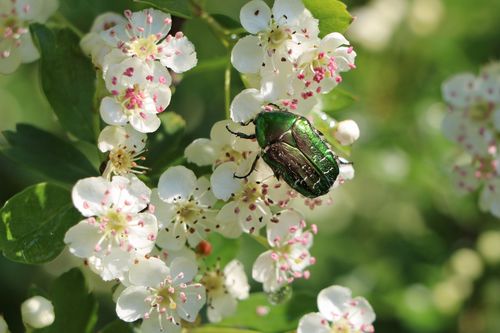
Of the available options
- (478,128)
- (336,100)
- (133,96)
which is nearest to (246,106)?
(133,96)

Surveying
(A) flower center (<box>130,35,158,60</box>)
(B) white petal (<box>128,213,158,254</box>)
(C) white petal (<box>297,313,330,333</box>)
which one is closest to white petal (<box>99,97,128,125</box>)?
(A) flower center (<box>130,35,158,60</box>)

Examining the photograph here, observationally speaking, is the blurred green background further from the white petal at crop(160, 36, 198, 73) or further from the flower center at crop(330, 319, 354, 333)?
the flower center at crop(330, 319, 354, 333)

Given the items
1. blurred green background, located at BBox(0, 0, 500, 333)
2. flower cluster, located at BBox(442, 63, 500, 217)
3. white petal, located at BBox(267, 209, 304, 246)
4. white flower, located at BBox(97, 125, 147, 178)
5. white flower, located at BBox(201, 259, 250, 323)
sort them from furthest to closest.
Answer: blurred green background, located at BBox(0, 0, 500, 333)
flower cluster, located at BBox(442, 63, 500, 217)
white flower, located at BBox(201, 259, 250, 323)
white petal, located at BBox(267, 209, 304, 246)
white flower, located at BBox(97, 125, 147, 178)

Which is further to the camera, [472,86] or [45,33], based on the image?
[472,86]

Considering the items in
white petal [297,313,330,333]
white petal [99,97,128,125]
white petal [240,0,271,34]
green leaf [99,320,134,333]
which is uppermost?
white petal [240,0,271,34]

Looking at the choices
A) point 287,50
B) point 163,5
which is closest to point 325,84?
point 287,50

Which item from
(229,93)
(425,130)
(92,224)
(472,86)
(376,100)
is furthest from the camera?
(376,100)

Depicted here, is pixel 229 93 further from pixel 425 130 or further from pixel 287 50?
pixel 425 130
